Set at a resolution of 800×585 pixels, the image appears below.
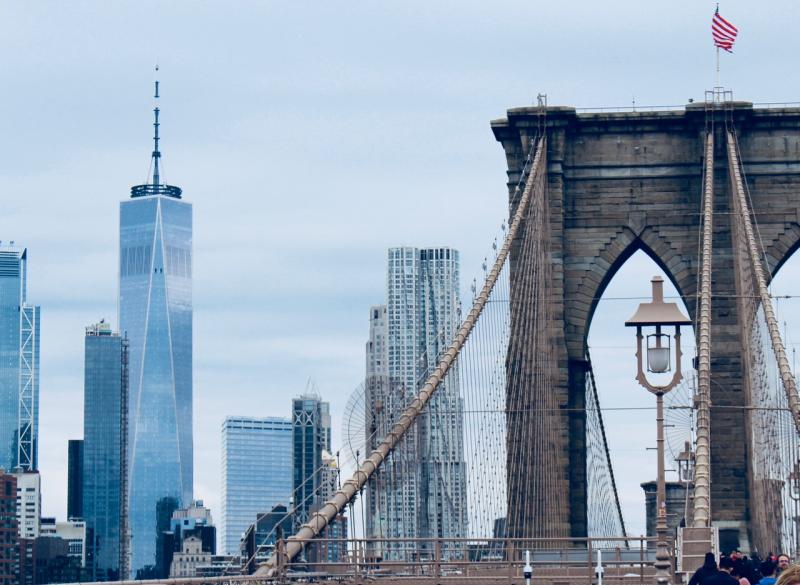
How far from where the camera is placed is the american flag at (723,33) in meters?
67.1

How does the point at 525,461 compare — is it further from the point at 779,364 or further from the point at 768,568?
the point at 768,568

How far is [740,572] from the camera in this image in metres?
28.5

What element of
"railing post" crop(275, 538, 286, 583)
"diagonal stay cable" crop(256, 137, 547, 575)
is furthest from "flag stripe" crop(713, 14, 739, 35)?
"railing post" crop(275, 538, 286, 583)

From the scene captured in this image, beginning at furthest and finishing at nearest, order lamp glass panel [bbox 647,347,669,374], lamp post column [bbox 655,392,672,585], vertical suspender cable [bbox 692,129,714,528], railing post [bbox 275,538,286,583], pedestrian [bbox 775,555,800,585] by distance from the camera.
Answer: vertical suspender cable [bbox 692,129,714,528], railing post [bbox 275,538,286,583], lamp glass panel [bbox 647,347,669,374], lamp post column [bbox 655,392,672,585], pedestrian [bbox 775,555,800,585]

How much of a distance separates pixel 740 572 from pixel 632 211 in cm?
3853

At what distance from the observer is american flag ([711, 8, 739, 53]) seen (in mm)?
67062

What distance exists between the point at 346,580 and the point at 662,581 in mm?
14850

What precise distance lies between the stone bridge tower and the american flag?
239 cm

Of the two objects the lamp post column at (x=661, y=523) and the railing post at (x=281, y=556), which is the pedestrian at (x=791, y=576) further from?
the railing post at (x=281, y=556)

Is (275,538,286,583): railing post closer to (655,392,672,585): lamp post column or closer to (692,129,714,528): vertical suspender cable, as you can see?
(692,129,714,528): vertical suspender cable

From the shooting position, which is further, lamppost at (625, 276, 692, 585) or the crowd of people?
lamppost at (625, 276, 692, 585)

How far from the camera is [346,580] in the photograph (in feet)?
142

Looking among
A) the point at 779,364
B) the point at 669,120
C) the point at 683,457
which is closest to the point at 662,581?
the point at 779,364

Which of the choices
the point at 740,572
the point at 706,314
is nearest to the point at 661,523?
the point at 740,572
